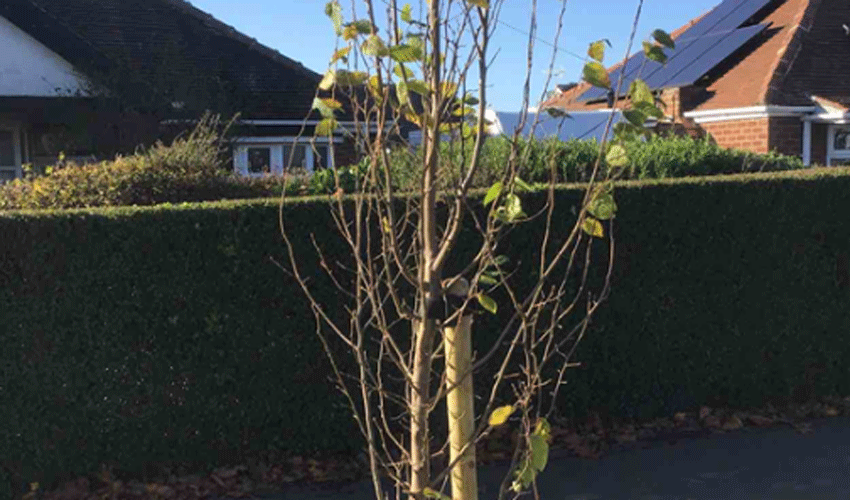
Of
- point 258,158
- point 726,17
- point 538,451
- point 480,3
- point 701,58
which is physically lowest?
point 538,451

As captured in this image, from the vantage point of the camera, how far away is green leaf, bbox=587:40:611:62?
2227 mm

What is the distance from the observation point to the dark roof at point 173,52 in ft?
50.4

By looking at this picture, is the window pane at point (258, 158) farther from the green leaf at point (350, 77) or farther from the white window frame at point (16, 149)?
the green leaf at point (350, 77)

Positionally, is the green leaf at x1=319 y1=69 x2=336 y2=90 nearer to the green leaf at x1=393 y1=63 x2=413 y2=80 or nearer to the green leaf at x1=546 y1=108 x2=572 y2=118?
the green leaf at x1=393 y1=63 x2=413 y2=80

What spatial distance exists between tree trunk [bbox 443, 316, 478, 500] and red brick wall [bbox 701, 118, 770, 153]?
1256 cm

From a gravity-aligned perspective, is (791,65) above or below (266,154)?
above

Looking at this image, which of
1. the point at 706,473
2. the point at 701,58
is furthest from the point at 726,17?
the point at 706,473

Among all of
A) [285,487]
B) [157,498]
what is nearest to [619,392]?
[285,487]

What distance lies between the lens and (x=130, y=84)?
15.0 m

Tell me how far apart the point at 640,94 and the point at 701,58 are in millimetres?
14596

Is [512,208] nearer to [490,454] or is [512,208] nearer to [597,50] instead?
[597,50]

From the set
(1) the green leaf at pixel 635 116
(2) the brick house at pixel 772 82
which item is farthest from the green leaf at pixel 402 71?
(2) the brick house at pixel 772 82

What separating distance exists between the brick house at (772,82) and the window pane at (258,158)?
564 cm

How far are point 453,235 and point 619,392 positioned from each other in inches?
160
